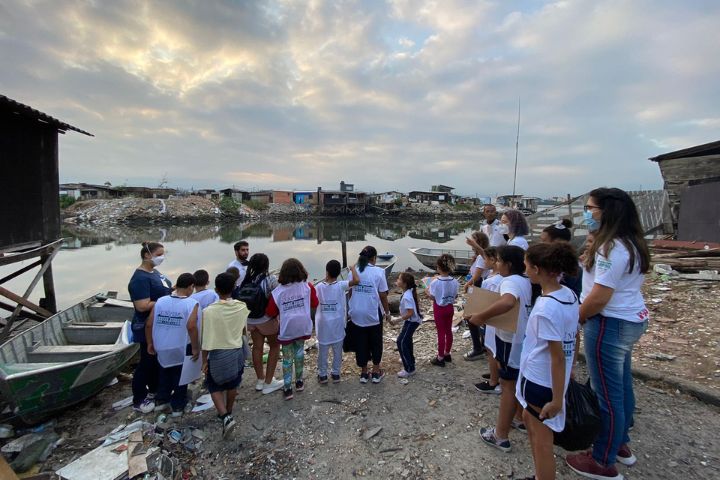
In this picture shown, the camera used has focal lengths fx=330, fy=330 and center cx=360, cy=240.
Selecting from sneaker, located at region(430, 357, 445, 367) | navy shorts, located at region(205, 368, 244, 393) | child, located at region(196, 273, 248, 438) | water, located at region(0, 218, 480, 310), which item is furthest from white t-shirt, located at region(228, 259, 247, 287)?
water, located at region(0, 218, 480, 310)

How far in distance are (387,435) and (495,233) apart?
11.6 feet

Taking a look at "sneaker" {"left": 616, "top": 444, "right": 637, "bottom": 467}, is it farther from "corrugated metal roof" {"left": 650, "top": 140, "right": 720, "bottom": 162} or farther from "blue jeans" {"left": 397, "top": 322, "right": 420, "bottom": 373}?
"corrugated metal roof" {"left": 650, "top": 140, "right": 720, "bottom": 162}

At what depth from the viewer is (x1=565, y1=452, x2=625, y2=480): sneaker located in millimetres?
2348

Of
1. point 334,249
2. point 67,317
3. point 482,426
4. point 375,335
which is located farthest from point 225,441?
point 334,249

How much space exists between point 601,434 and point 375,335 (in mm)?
2280

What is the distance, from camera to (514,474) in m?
2.53

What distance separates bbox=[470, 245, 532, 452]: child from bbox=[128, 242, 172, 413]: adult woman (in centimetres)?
348

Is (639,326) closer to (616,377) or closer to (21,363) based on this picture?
(616,377)

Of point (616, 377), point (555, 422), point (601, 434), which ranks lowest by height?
point (601, 434)

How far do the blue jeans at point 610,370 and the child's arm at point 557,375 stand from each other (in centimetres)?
57

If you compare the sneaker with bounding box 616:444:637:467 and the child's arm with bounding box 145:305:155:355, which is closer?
the sneaker with bounding box 616:444:637:467

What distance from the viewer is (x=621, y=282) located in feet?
7.09

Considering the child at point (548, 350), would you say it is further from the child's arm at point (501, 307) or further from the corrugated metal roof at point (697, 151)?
the corrugated metal roof at point (697, 151)

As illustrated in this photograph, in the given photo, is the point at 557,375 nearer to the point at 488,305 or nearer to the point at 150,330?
the point at 488,305
